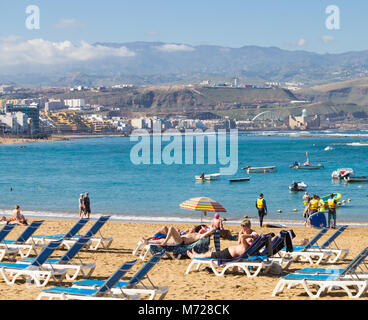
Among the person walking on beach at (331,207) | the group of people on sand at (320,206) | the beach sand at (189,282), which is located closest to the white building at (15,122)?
the group of people on sand at (320,206)

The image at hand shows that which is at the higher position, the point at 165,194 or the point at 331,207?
the point at 331,207

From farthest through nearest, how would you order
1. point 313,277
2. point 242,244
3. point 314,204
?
point 314,204 → point 242,244 → point 313,277

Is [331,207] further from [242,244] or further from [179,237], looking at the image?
[242,244]

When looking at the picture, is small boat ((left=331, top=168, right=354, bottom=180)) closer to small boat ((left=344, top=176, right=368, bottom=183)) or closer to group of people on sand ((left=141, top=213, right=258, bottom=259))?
small boat ((left=344, top=176, right=368, bottom=183))

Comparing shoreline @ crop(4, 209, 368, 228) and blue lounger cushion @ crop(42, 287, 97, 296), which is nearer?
blue lounger cushion @ crop(42, 287, 97, 296)

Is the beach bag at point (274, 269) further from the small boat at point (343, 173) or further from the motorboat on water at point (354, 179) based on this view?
the small boat at point (343, 173)

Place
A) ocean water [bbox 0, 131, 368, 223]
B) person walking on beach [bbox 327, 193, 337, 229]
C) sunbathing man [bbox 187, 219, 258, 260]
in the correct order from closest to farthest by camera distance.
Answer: sunbathing man [bbox 187, 219, 258, 260]
person walking on beach [bbox 327, 193, 337, 229]
ocean water [bbox 0, 131, 368, 223]

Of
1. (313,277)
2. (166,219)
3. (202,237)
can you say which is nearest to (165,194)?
(166,219)

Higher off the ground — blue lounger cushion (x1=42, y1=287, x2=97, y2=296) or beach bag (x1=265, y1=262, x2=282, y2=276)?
blue lounger cushion (x1=42, y1=287, x2=97, y2=296)

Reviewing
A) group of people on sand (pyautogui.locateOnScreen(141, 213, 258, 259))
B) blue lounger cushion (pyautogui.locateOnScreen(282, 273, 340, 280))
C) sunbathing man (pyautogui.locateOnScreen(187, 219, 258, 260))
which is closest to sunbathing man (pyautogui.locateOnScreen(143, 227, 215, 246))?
group of people on sand (pyautogui.locateOnScreen(141, 213, 258, 259))

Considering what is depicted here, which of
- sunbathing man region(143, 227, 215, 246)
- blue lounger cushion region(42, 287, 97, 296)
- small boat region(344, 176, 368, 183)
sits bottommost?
small boat region(344, 176, 368, 183)

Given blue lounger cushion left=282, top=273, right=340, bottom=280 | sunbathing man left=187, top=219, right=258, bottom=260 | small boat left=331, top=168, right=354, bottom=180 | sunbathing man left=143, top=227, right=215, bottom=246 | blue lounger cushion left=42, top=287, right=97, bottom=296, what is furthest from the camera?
small boat left=331, top=168, right=354, bottom=180

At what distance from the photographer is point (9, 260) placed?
1231cm
